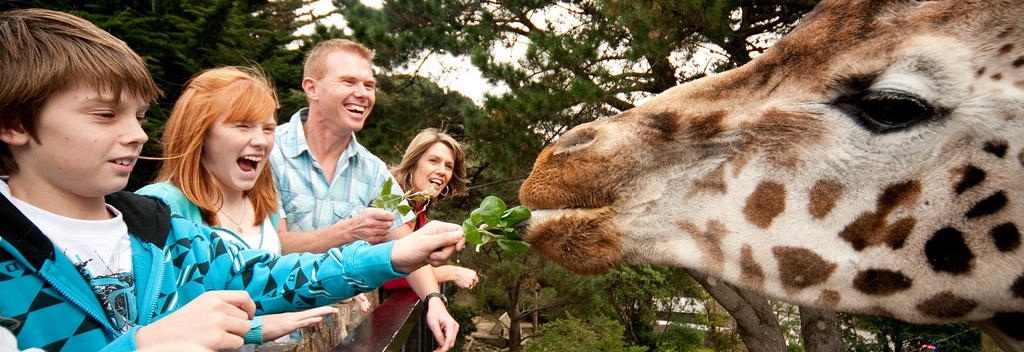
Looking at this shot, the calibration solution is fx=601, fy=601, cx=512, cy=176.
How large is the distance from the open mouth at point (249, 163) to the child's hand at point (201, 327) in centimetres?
126

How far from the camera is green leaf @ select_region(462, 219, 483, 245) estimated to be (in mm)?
2039

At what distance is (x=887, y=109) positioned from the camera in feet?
6.01

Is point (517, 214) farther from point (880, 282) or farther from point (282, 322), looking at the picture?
point (880, 282)

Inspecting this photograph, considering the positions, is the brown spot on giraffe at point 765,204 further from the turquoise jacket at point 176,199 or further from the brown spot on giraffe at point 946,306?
the turquoise jacket at point 176,199

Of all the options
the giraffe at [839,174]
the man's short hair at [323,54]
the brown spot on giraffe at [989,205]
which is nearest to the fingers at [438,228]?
the giraffe at [839,174]

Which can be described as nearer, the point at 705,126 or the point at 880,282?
the point at 880,282

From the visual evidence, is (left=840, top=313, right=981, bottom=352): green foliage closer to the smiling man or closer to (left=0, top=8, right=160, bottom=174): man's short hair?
the smiling man

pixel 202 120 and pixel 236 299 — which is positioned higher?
pixel 202 120

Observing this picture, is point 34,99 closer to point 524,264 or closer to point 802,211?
point 802,211

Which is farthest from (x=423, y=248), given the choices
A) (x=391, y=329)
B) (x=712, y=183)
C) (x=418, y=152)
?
(x=418, y=152)

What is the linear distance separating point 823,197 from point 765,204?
0.17 meters

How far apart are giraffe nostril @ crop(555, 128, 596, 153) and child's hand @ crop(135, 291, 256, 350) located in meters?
1.28

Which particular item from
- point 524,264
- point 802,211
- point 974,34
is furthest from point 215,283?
point 524,264

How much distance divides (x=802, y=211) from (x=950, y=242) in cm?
40
